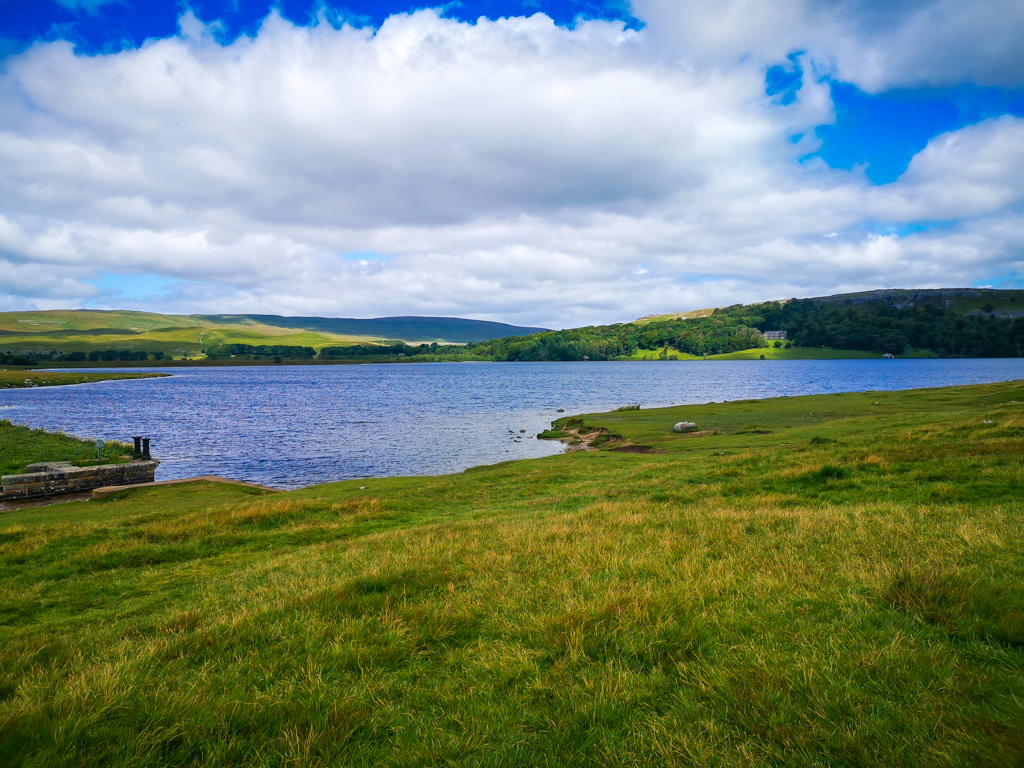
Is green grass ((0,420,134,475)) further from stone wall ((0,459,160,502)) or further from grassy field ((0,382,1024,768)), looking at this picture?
grassy field ((0,382,1024,768))

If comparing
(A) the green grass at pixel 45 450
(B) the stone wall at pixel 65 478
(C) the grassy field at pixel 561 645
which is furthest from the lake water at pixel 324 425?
(C) the grassy field at pixel 561 645

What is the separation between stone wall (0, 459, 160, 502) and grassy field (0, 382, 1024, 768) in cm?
2084

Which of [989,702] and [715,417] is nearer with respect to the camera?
[989,702]

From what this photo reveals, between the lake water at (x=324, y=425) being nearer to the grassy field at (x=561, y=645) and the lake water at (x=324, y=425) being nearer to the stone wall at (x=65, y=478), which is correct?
the stone wall at (x=65, y=478)

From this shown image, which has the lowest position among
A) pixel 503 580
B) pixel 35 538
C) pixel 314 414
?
pixel 314 414

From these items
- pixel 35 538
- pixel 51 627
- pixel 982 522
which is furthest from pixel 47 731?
pixel 35 538

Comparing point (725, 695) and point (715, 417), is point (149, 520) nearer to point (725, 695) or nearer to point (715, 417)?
point (725, 695)

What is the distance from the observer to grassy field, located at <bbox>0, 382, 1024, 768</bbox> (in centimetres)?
411

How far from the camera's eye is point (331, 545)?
13.7 m

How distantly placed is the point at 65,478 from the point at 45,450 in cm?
1605

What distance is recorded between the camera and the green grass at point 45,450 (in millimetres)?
36638

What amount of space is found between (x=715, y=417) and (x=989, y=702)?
181 feet

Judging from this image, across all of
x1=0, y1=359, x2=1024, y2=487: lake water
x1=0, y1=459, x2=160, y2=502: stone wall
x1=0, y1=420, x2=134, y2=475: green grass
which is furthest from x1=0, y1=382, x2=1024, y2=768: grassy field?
x1=0, y1=359, x2=1024, y2=487: lake water

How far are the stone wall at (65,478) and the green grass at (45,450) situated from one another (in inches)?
196
